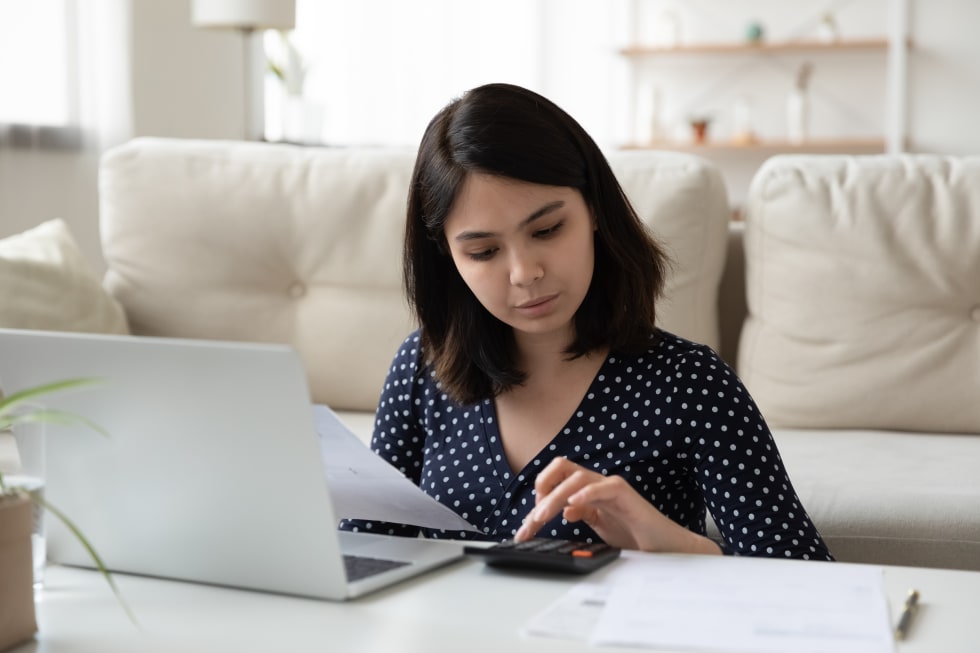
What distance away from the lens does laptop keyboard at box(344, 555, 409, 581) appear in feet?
2.88

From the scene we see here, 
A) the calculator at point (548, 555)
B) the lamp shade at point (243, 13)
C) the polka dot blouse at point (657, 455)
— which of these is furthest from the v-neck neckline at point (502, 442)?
the lamp shade at point (243, 13)

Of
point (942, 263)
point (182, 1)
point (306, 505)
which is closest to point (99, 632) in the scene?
point (306, 505)

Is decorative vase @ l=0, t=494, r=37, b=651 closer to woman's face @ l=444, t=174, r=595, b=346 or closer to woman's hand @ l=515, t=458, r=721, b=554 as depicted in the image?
woman's hand @ l=515, t=458, r=721, b=554

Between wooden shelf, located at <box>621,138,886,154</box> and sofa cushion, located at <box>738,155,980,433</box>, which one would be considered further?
wooden shelf, located at <box>621,138,886,154</box>

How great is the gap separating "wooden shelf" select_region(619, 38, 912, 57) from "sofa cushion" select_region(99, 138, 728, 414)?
3213mm

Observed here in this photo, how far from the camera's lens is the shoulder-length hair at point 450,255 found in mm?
1206

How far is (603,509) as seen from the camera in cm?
100

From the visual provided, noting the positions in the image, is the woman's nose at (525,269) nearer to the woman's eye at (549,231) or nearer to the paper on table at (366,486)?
the woman's eye at (549,231)

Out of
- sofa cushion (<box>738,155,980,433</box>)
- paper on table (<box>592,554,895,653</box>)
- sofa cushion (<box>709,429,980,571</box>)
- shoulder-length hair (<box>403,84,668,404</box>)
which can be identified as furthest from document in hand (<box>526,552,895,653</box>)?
sofa cushion (<box>738,155,980,433</box>)

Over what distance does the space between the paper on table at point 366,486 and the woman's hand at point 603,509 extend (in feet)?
0.40

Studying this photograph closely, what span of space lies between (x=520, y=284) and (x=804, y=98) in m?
4.36

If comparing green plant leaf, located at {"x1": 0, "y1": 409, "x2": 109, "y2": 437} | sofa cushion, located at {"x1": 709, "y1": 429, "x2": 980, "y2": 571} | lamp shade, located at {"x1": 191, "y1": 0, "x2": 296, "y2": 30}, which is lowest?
sofa cushion, located at {"x1": 709, "y1": 429, "x2": 980, "y2": 571}

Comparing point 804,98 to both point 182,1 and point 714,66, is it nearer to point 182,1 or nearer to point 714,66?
point 714,66

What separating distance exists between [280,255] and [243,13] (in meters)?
1.15
